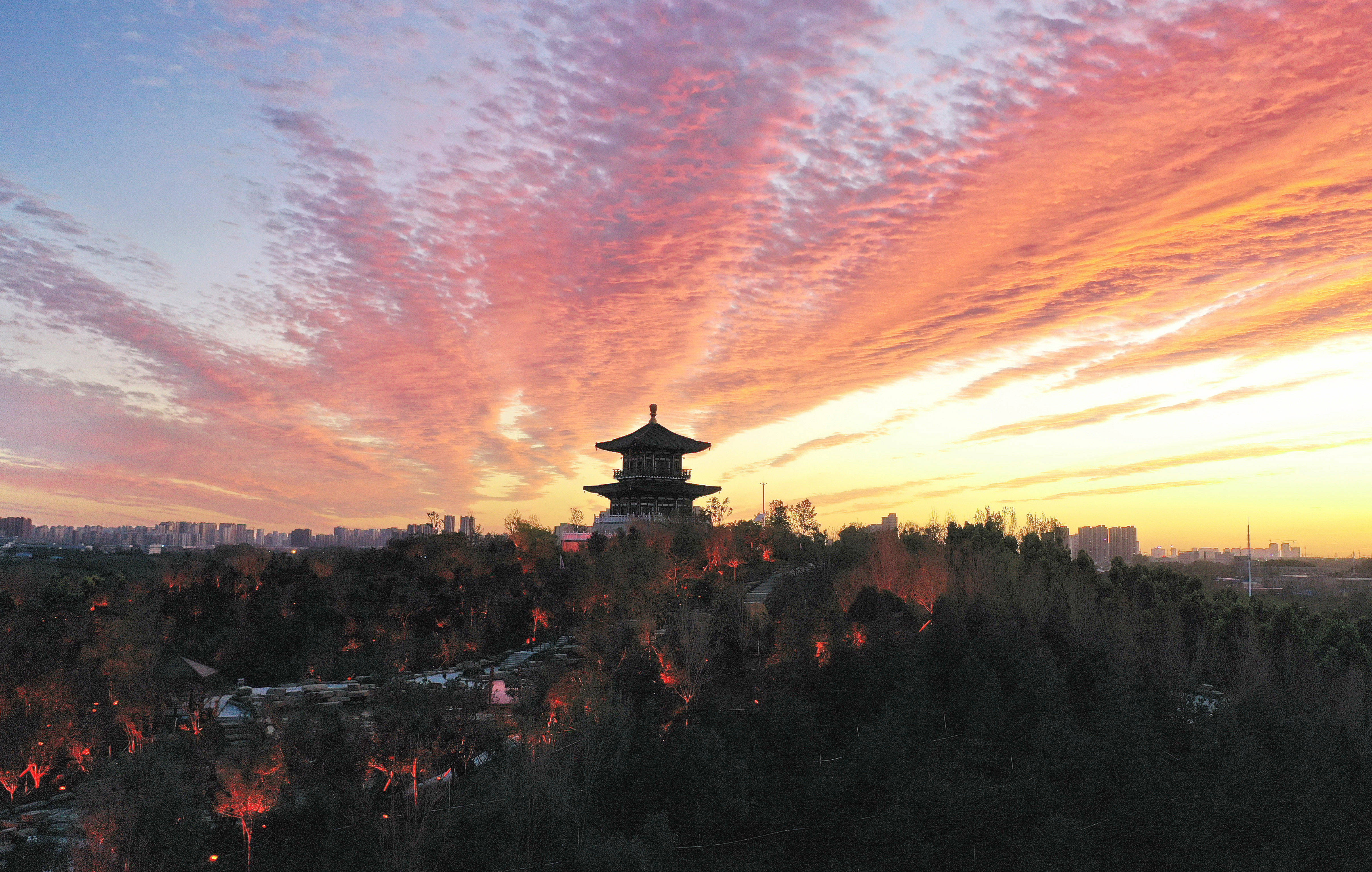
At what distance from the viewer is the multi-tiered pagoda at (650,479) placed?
5844cm

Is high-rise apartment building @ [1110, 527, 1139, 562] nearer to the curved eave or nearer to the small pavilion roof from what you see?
the curved eave

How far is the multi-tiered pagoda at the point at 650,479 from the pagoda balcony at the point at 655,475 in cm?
4

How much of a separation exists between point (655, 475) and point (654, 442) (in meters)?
2.51

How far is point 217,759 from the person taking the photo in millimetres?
20125

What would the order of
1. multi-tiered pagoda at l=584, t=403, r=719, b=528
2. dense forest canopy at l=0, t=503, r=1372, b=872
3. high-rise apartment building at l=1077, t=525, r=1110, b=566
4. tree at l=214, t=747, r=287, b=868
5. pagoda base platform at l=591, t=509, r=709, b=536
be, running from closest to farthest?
tree at l=214, t=747, r=287, b=868, dense forest canopy at l=0, t=503, r=1372, b=872, pagoda base platform at l=591, t=509, r=709, b=536, multi-tiered pagoda at l=584, t=403, r=719, b=528, high-rise apartment building at l=1077, t=525, r=1110, b=566

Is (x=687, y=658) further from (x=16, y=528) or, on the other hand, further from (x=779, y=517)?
(x=16, y=528)

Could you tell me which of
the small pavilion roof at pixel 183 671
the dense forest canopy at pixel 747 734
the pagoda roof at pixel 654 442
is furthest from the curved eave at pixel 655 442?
the small pavilion roof at pixel 183 671

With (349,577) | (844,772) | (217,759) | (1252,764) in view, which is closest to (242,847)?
(217,759)

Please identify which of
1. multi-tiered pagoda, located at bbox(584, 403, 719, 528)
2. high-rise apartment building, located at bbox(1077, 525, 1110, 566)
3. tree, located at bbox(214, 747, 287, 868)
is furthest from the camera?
high-rise apartment building, located at bbox(1077, 525, 1110, 566)

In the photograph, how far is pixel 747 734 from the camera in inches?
985

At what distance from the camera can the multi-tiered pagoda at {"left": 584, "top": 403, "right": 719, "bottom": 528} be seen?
58438mm

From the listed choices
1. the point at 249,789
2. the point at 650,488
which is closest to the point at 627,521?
the point at 650,488

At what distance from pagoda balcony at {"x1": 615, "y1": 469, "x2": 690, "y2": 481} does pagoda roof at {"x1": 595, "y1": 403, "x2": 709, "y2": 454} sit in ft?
4.87

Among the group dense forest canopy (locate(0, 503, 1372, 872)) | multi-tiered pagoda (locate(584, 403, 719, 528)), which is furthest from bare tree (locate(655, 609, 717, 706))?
multi-tiered pagoda (locate(584, 403, 719, 528))
